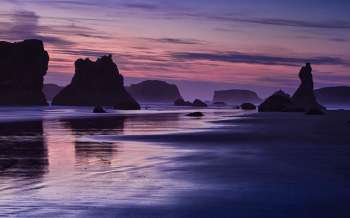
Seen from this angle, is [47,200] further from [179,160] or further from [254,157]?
[254,157]

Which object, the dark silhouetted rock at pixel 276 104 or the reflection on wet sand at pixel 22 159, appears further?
the dark silhouetted rock at pixel 276 104

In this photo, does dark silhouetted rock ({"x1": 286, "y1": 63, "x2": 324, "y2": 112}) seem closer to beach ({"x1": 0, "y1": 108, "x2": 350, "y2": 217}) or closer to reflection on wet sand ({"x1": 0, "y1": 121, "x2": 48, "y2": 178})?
beach ({"x1": 0, "y1": 108, "x2": 350, "y2": 217})

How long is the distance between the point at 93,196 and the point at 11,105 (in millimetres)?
187012

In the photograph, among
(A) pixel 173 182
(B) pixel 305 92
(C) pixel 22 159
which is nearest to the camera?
(A) pixel 173 182

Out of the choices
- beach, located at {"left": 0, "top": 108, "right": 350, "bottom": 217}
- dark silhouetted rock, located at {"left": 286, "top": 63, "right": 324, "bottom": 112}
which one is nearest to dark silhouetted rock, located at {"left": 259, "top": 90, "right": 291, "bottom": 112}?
dark silhouetted rock, located at {"left": 286, "top": 63, "right": 324, "bottom": 112}

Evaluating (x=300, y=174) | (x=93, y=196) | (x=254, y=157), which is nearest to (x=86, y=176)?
(x=93, y=196)

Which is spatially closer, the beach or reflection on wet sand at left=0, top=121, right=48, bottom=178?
the beach

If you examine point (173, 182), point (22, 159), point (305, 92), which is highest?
point (173, 182)

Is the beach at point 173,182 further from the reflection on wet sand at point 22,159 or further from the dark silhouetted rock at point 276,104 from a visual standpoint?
the dark silhouetted rock at point 276,104

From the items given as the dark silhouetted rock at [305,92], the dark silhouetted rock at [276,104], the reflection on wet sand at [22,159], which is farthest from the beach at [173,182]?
the dark silhouetted rock at [305,92]

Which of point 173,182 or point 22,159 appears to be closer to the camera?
point 173,182

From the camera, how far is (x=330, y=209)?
40.7 feet

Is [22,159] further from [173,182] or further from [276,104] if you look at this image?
[276,104]

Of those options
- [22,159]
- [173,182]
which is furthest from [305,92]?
[173,182]
